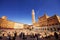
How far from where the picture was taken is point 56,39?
26.4 ft

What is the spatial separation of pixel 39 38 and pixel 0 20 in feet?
43.8

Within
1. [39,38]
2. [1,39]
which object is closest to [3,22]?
[1,39]

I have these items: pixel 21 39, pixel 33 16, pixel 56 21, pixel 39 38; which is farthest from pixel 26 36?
pixel 33 16

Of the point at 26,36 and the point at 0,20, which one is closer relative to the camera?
the point at 26,36

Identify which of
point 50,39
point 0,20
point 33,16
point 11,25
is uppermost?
point 33,16

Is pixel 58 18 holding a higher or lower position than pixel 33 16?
lower

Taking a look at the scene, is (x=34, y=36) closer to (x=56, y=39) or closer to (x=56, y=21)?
(x=56, y=39)

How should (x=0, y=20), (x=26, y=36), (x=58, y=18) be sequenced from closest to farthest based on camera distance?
(x=26, y=36) → (x=0, y=20) → (x=58, y=18)

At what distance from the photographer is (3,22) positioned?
1783 cm

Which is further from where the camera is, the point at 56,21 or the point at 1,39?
the point at 56,21

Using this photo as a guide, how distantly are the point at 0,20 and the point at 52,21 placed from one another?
56.3 ft

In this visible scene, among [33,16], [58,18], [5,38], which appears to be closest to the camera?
[5,38]

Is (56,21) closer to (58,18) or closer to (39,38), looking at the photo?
(58,18)

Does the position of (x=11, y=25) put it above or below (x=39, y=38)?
above
